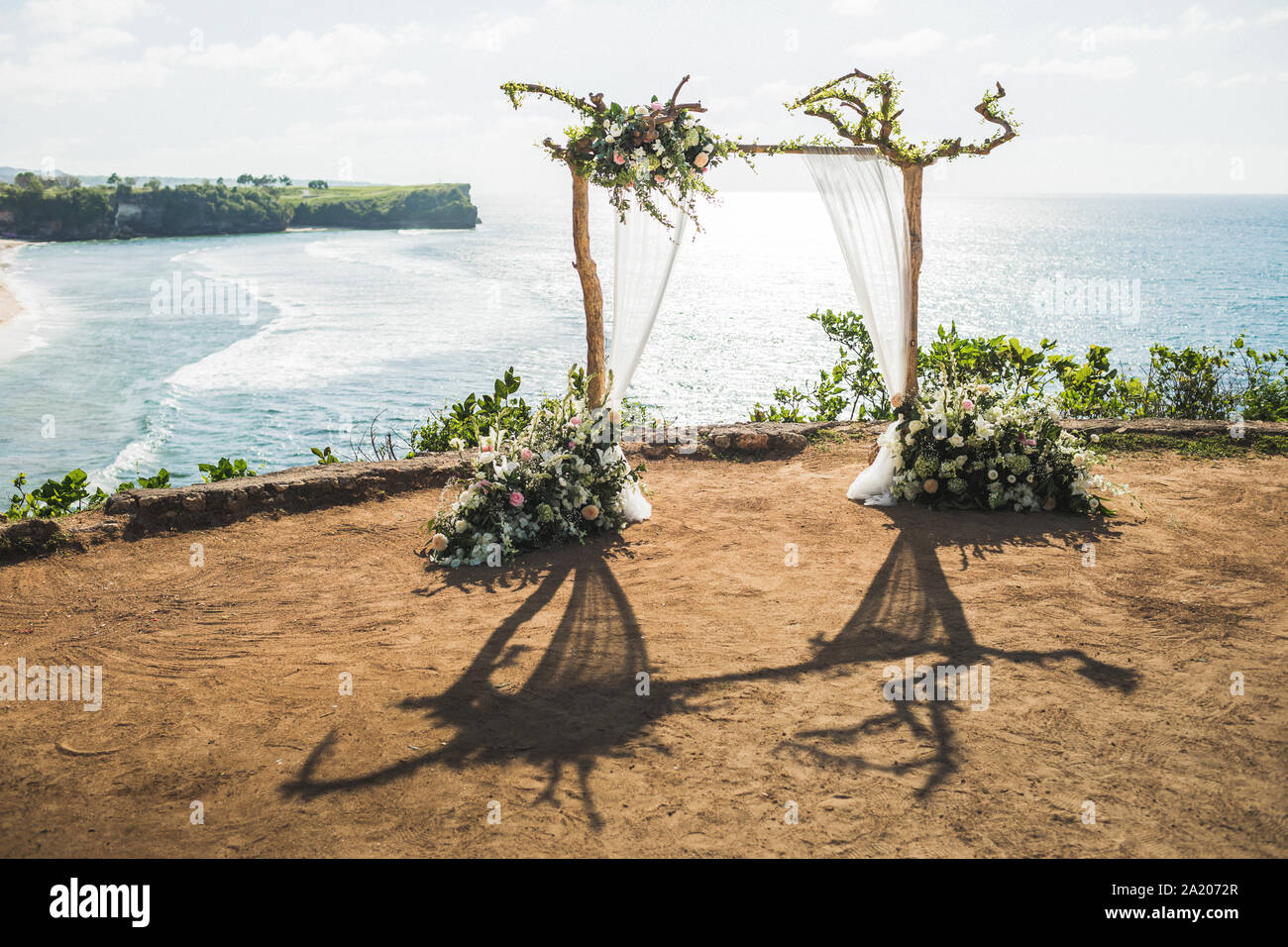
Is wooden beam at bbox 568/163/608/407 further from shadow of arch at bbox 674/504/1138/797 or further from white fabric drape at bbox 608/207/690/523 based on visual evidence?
shadow of arch at bbox 674/504/1138/797

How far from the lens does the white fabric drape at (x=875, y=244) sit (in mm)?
6652

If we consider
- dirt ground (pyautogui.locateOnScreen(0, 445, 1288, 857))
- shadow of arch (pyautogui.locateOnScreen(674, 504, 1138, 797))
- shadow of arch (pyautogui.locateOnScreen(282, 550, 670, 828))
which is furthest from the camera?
shadow of arch (pyautogui.locateOnScreen(674, 504, 1138, 797))

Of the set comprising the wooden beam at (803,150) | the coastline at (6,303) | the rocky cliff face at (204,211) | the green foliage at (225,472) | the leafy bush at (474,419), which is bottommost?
the green foliage at (225,472)

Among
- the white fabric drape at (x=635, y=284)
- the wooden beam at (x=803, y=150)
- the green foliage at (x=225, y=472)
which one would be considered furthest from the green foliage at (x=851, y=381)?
the green foliage at (x=225, y=472)

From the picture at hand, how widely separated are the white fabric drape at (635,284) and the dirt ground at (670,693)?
1205 mm

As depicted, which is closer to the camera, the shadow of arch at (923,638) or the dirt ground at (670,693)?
the dirt ground at (670,693)

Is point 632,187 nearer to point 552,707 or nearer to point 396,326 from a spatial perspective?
point 552,707

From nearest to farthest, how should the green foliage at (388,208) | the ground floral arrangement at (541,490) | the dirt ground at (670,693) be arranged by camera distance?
the dirt ground at (670,693) → the ground floral arrangement at (541,490) → the green foliage at (388,208)

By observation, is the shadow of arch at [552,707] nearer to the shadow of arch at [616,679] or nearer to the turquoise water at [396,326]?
the shadow of arch at [616,679]

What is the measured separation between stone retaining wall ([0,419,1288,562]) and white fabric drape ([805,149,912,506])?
161 cm

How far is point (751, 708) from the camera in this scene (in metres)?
3.88

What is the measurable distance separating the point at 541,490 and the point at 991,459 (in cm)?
347

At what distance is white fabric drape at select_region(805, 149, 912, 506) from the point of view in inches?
262

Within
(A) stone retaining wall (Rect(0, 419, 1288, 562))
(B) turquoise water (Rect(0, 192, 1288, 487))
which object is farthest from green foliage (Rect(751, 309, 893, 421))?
(B) turquoise water (Rect(0, 192, 1288, 487))
